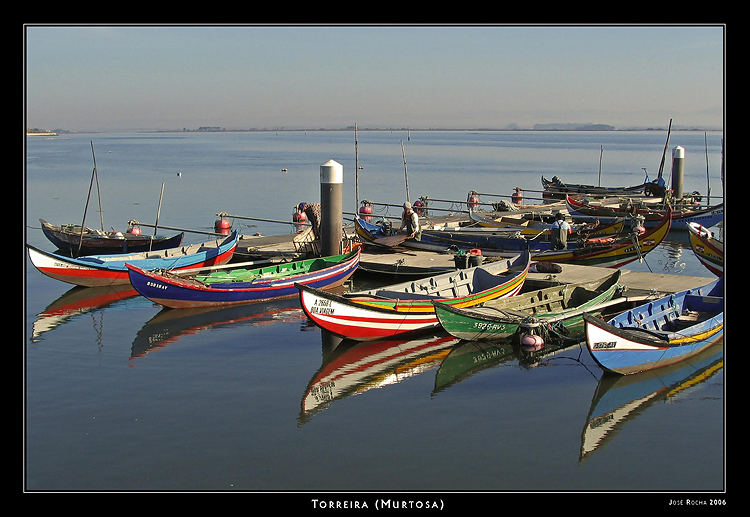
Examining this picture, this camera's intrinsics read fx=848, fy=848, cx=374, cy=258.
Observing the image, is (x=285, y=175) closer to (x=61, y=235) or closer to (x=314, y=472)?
(x=61, y=235)

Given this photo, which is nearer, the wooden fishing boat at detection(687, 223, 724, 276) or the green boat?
the green boat

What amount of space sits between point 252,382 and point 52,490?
4.92 meters

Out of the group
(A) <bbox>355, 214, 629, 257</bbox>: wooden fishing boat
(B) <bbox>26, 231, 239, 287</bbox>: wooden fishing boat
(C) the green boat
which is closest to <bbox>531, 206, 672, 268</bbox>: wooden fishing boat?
(A) <bbox>355, 214, 629, 257</bbox>: wooden fishing boat

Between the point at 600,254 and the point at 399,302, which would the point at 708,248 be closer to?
the point at 600,254

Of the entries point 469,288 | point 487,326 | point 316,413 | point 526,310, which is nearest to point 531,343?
point 487,326

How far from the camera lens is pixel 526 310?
63.1 feet

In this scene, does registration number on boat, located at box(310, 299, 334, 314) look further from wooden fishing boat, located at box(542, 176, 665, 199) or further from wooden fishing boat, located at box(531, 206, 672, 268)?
wooden fishing boat, located at box(542, 176, 665, 199)

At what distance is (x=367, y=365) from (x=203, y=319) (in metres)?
5.62

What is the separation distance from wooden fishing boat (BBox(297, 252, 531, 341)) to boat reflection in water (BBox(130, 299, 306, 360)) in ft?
9.15

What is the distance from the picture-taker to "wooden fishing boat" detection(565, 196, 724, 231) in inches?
1486

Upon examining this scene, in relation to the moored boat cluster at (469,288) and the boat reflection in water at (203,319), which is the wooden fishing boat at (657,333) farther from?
the boat reflection in water at (203,319)

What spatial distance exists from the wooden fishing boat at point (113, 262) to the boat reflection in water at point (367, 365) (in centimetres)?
774

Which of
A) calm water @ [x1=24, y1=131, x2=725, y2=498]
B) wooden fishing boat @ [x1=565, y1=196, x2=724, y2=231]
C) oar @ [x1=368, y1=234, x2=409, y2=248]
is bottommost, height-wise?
calm water @ [x1=24, y1=131, x2=725, y2=498]

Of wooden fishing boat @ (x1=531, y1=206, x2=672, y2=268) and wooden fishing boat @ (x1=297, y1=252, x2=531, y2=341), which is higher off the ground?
wooden fishing boat @ (x1=531, y1=206, x2=672, y2=268)
